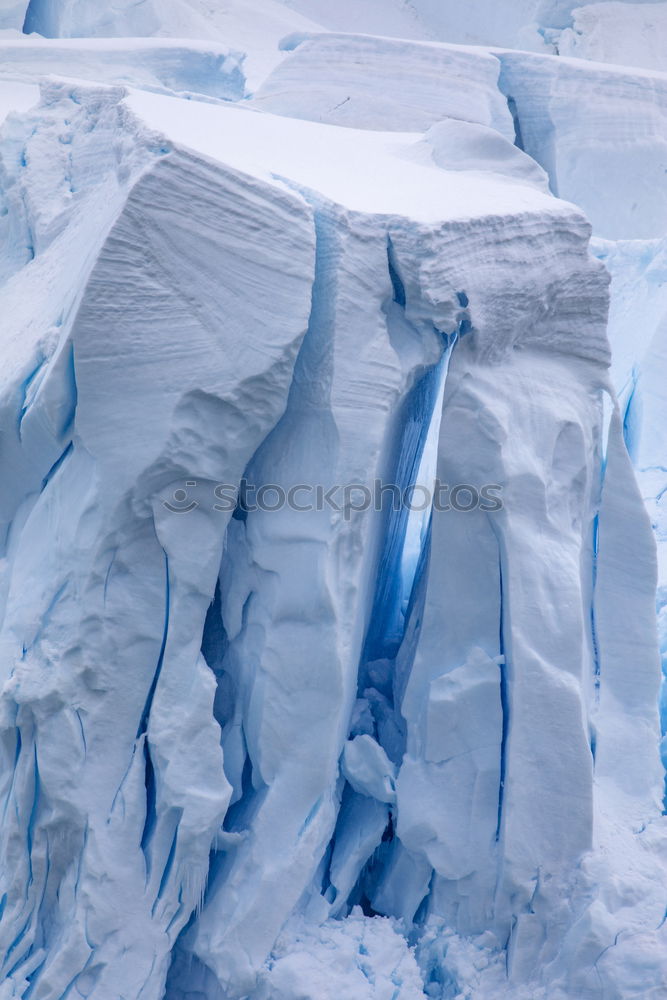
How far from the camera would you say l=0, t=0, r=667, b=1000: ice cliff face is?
2.01m

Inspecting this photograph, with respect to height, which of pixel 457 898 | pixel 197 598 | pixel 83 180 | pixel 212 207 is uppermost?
pixel 212 207

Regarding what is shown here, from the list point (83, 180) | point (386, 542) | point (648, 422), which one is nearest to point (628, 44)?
point (648, 422)

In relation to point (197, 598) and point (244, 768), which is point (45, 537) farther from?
point (244, 768)

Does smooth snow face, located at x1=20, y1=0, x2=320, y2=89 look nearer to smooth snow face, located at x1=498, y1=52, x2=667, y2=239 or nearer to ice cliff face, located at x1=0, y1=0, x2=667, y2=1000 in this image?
smooth snow face, located at x1=498, y1=52, x2=667, y2=239

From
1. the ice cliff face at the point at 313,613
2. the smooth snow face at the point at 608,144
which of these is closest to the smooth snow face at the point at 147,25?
the smooth snow face at the point at 608,144

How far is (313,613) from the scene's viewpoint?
6.84 ft

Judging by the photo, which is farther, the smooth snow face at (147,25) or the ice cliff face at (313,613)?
the smooth snow face at (147,25)

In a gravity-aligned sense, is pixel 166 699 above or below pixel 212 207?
below

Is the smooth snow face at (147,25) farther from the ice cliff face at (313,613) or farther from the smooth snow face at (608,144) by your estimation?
the ice cliff face at (313,613)

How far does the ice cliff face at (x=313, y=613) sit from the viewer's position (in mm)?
2014

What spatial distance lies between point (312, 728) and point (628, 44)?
16.7 ft

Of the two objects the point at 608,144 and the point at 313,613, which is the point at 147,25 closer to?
the point at 608,144

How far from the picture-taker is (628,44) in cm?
576

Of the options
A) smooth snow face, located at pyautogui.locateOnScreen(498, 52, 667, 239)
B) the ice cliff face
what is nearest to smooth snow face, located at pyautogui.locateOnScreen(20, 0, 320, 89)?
smooth snow face, located at pyautogui.locateOnScreen(498, 52, 667, 239)
